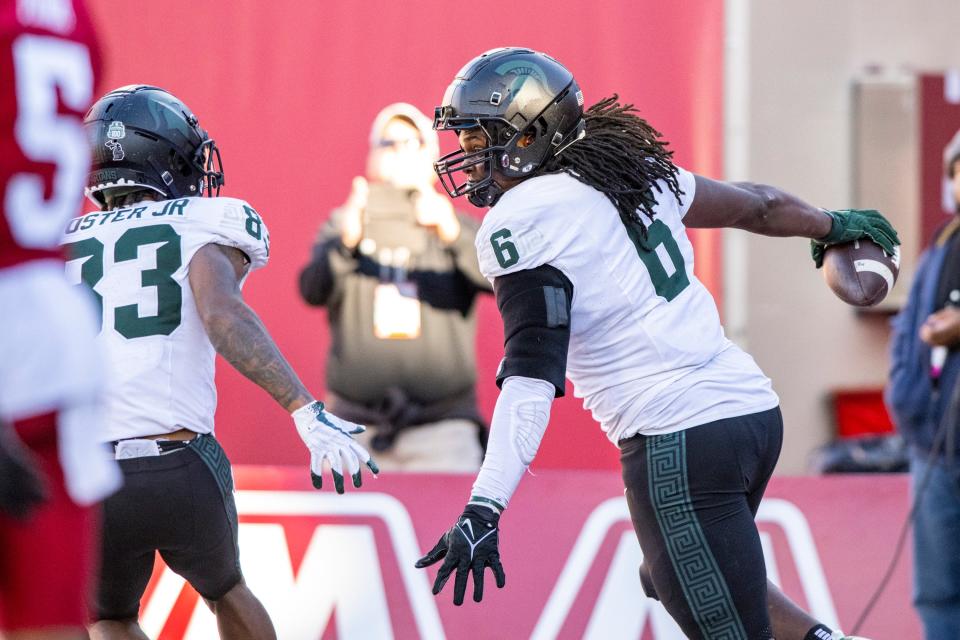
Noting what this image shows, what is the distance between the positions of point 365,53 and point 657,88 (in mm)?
1355

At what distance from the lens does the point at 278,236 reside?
6.39 metres

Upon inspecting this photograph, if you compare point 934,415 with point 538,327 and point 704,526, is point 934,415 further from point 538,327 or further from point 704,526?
point 538,327

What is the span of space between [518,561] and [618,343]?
153 centimetres

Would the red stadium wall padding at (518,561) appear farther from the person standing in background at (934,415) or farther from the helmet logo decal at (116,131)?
the helmet logo decal at (116,131)

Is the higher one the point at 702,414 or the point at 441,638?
the point at 702,414

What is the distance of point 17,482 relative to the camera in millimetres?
2006

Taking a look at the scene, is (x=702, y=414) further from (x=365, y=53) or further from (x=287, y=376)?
(x=365, y=53)

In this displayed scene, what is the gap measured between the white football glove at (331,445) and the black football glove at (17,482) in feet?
3.85

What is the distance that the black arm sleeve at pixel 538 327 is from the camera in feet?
9.66

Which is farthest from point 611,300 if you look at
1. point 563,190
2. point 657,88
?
point 657,88

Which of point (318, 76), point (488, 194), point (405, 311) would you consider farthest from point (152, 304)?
point (318, 76)

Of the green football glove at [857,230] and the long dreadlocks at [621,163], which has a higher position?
the long dreadlocks at [621,163]

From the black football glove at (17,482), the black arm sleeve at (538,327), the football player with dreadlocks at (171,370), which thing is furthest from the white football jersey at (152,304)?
the black football glove at (17,482)

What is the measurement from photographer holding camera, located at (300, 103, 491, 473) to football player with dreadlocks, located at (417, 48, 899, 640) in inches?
88.2
